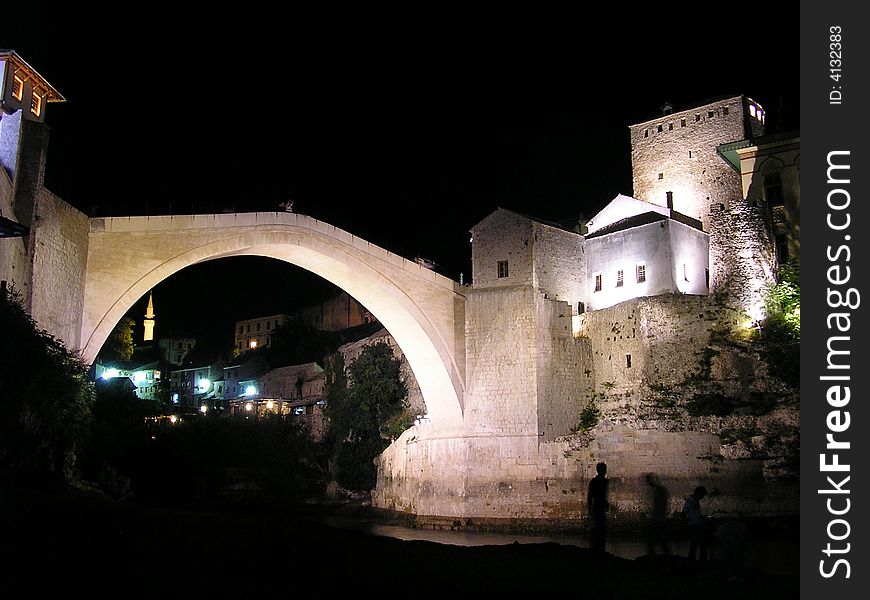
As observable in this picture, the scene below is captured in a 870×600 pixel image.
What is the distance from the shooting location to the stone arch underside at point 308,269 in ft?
65.0

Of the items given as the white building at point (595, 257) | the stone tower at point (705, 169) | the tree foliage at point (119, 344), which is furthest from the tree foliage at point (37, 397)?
the tree foliage at point (119, 344)

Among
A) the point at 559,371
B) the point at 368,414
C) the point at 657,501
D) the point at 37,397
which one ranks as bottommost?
the point at 657,501

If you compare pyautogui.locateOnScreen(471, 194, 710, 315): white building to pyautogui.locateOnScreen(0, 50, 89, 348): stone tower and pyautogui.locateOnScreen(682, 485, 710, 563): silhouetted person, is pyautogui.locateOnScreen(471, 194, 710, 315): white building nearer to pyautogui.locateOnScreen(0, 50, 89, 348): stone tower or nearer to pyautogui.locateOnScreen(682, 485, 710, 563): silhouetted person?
pyautogui.locateOnScreen(0, 50, 89, 348): stone tower

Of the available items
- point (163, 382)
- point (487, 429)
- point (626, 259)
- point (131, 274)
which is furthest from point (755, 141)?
point (163, 382)

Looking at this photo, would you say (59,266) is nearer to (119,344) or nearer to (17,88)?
A: (17,88)

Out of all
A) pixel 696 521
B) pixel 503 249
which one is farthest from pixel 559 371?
pixel 696 521

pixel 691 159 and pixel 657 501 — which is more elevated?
pixel 691 159

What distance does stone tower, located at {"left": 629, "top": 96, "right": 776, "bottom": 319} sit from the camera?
28.0 metres

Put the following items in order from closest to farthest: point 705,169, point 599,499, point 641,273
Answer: point 599,499 → point 641,273 → point 705,169

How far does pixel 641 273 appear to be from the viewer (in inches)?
1138

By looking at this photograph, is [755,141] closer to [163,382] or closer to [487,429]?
[487,429]

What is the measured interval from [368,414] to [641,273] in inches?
494

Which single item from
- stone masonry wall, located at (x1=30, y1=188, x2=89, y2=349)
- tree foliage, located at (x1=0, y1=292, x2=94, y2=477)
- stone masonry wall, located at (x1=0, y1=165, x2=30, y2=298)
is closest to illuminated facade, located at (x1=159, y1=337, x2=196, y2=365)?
stone masonry wall, located at (x1=30, y1=188, x2=89, y2=349)

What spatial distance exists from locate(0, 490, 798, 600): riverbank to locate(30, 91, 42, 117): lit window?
409 inches
